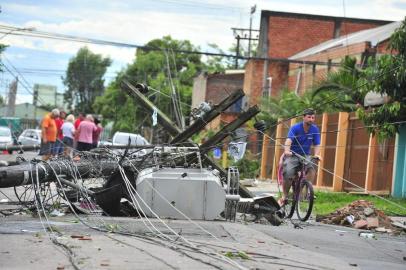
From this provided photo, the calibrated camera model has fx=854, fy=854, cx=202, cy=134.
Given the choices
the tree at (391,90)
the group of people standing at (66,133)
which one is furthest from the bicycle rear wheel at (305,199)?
the group of people standing at (66,133)

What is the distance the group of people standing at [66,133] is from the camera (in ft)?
80.5

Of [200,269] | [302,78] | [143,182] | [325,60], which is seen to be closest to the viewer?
[200,269]

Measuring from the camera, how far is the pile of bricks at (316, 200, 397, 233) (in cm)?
1326

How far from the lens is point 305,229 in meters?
12.3

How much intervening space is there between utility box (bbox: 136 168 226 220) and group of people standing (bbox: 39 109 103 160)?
37.5ft

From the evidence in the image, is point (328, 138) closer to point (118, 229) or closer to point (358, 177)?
point (358, 177)

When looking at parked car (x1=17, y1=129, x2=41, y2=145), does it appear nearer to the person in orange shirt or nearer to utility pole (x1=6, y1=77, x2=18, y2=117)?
utility pole (x1=6, y1=77, x2=18, y2=117)

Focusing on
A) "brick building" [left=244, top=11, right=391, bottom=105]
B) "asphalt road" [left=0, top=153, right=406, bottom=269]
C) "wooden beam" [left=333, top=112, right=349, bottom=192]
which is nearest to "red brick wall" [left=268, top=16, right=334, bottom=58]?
"brick building" [left=244, top=11, right=391, bottom=105]

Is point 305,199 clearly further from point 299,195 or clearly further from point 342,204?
point 342,204

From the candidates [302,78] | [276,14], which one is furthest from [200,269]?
[276,14]

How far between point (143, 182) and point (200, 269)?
183 inches

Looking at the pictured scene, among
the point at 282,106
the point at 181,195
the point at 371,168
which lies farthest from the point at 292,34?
the point at 181,195

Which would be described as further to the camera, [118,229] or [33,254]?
[118,229]

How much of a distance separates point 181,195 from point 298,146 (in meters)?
2.81
